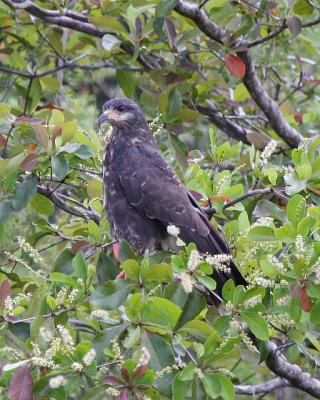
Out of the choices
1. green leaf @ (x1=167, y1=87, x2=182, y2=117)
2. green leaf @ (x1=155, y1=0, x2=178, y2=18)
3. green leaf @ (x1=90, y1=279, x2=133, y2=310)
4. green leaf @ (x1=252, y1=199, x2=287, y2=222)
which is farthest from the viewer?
green leaf @ (x1=167, y1=87, x2=182, y2=117)

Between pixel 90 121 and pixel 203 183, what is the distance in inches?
112

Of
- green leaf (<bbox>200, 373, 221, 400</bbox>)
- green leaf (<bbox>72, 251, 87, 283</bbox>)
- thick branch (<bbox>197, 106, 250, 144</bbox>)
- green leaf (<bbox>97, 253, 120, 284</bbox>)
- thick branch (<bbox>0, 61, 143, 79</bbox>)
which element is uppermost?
green leaf (<bbox>200, 373, 221, 400</bbox>)

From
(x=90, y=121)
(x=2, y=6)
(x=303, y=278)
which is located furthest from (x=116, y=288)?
(x=90, y=121)

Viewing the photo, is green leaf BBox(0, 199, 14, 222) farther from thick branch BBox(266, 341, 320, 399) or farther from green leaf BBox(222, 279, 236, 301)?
thick branch BBox(266, 341, 320, 399)

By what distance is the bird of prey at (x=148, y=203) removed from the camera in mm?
4000

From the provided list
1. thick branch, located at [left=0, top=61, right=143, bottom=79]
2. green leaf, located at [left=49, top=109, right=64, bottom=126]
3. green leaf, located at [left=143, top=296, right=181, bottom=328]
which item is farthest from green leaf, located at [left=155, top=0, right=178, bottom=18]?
green leaf, located at [left=143, top=296, right=181, bottom=328]

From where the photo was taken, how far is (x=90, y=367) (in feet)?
9.39

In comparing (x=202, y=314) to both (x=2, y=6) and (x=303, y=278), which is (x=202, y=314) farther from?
(x=2, y=6)

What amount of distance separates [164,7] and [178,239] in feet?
5.23

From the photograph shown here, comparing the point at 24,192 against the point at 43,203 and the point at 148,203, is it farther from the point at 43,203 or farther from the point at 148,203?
the point at 148,203

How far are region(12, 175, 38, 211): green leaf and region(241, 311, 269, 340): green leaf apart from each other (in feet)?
3.55

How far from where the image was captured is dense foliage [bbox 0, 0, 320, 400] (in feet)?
9.68

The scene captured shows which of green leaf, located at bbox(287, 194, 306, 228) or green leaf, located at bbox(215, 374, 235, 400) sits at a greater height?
green leaf, located at bbox(287, 194, 306, 228)

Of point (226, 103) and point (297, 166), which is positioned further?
point (226, 103)
